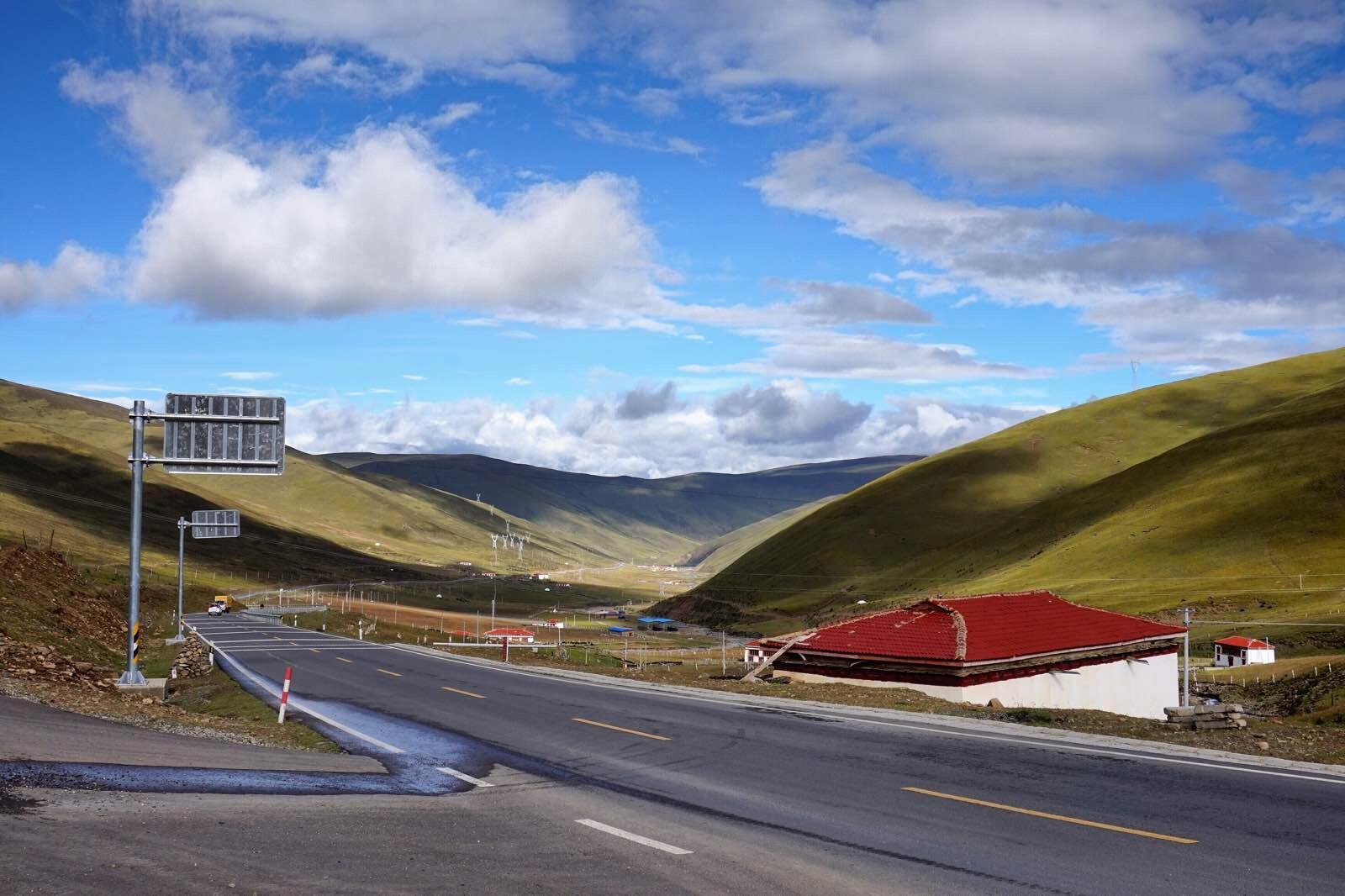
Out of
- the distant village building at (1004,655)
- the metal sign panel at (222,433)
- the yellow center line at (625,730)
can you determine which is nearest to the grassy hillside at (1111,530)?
the distant village building at (1004,655)

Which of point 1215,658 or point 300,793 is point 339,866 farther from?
point 1215,658

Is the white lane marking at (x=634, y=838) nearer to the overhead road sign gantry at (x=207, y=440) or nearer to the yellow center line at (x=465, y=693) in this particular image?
the yellow center line at (x=465, y=693)

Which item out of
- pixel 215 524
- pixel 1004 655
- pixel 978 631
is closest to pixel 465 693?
pixel 1004 655

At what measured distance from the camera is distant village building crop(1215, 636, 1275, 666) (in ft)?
226

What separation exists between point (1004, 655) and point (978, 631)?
2265mm

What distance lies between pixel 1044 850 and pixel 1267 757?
28.5 feet

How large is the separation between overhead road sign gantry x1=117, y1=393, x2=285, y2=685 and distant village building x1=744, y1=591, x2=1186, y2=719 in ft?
68.6

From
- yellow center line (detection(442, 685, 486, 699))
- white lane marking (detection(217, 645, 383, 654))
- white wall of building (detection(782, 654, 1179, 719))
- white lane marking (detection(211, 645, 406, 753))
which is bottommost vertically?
white lane marking (detection(217, 645, 383, 654))

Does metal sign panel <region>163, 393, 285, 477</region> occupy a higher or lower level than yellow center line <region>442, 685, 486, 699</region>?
higher

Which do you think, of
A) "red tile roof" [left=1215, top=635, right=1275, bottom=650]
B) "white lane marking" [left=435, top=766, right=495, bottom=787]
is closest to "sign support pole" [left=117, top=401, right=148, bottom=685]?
"white lane marking" [left=435, top=766, right=495, bottom=787]

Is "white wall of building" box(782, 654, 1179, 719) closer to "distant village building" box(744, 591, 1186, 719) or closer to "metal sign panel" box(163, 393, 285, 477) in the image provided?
"distant village building" box(744, 591, 1186, 719)

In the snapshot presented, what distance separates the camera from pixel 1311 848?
12008 mm

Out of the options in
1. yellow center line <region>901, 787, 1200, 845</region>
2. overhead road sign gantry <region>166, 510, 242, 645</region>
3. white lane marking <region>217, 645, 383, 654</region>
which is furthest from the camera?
overhead road sign gantry <region>166, 510, 242, 645</region>

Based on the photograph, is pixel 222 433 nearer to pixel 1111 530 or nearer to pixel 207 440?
pixel 207 440
